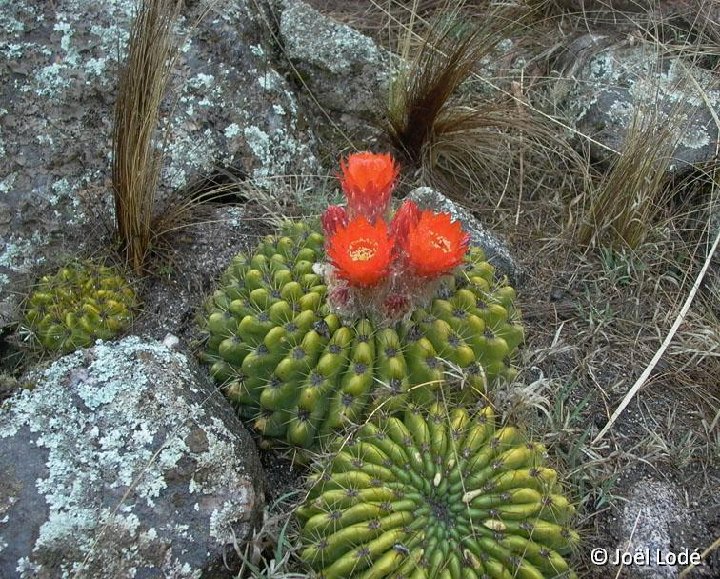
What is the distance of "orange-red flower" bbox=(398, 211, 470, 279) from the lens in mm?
2047

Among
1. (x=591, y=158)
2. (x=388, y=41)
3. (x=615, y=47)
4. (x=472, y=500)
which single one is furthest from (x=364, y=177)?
(x=615, y=47)

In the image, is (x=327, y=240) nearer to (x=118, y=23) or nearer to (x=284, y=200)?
(x=284, y=200)

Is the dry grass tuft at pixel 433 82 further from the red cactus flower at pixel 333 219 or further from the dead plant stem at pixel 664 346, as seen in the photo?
the red cactus flower at pixel 333 219

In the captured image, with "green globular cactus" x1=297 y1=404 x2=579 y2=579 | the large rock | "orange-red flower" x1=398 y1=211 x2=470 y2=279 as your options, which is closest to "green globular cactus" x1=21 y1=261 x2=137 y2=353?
the large rock

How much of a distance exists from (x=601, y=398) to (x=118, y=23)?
228 cm

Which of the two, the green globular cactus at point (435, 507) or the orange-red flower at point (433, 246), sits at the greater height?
the orange-red flower at point (433, 246)

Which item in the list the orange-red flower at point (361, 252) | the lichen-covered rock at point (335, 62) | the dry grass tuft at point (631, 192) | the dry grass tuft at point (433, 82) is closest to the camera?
the orange-red flower at point (361, 252)

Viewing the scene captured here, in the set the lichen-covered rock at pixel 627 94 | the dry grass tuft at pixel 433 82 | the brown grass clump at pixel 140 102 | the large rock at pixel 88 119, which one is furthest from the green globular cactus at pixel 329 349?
the lichen-covered rock at pixel 627 94

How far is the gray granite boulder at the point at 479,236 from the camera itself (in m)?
2.94

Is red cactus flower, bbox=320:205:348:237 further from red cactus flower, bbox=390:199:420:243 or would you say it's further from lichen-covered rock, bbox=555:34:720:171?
lichen-covered rock, bbox=555:34:720:171

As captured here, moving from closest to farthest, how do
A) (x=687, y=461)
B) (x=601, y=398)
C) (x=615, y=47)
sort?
1. (x=687, y=461)
2. (x=601, y=398)
3. (x=615, y=47)

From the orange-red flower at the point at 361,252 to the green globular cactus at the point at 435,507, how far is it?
0.39 meters

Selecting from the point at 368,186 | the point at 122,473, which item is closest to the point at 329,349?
the point at 368,186

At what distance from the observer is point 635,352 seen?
9.44 ft
